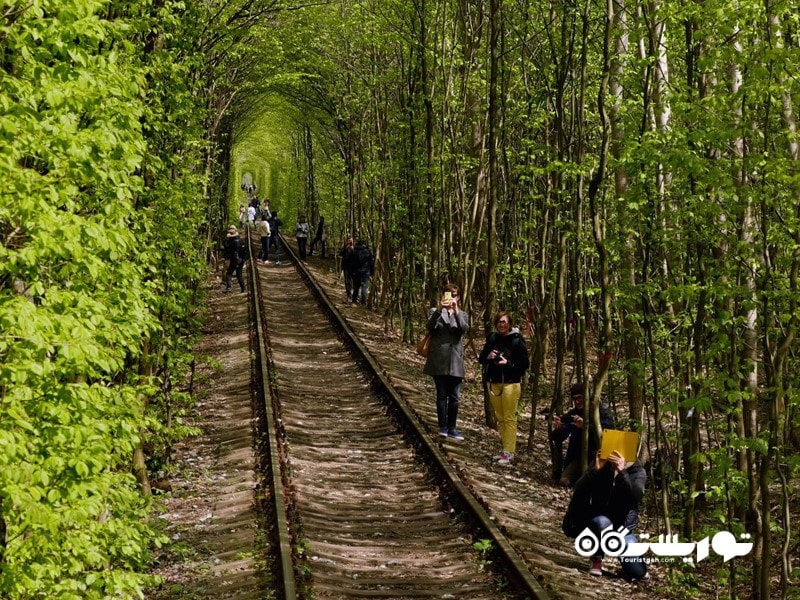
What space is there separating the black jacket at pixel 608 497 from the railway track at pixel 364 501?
0.78m

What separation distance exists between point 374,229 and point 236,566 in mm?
24475

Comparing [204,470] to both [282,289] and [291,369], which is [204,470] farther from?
[282,289]

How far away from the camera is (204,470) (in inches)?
519

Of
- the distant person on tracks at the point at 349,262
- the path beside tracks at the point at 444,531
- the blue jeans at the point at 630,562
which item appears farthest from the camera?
the distant person on tracks at the point at 349,262

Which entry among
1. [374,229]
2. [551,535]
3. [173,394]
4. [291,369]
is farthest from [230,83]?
[551,535]

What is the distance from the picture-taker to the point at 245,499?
11.5 metres

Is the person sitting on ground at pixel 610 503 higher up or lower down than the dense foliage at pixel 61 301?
lower down

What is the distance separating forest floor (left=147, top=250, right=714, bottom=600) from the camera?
353 inches

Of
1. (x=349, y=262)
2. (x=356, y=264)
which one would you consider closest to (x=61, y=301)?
(x=356, y=264)

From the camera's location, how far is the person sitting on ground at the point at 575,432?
11648 mm

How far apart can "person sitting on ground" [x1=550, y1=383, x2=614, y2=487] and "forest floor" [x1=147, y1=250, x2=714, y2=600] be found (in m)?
0.40

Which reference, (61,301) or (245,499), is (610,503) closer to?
(245,499)

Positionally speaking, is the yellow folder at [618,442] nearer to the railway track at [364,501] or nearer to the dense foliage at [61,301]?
the railway track at [364,501]

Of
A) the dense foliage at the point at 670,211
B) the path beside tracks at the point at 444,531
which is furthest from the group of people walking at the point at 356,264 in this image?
the path beside tracks at the point at 444,531
